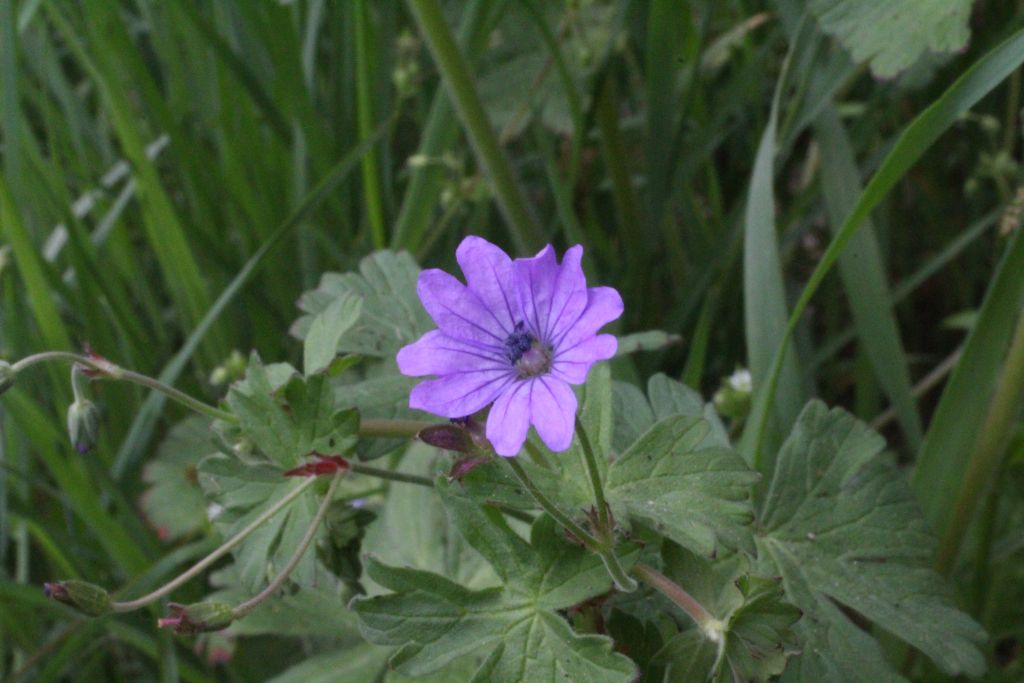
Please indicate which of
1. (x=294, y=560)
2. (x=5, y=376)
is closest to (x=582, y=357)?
(x=294, y=560)

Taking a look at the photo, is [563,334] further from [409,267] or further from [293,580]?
[409,267]

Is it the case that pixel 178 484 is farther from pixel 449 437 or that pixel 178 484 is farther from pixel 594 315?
pixel 594 315

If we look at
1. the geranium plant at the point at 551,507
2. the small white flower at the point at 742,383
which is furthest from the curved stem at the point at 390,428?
the small white flower at the point at 742,383

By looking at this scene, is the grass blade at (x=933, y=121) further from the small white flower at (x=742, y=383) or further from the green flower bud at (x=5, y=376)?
the green flower bud at (x=5, y=376)

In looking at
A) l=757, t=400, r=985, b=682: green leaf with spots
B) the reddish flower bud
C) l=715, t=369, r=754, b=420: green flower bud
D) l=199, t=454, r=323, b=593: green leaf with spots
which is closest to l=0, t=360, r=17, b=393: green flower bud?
l=199, t=454, r=323, b=593: green leaf with spots

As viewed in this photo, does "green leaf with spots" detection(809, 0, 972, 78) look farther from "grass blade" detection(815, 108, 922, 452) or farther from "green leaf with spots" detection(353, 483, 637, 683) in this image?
"green leaf with spots" detection(353, 483, 637, 683)

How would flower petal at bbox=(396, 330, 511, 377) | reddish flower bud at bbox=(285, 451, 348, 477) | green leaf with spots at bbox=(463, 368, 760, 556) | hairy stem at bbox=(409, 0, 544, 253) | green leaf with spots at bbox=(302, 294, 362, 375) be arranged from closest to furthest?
flower petal at bbox=(396, 330, 511, 377) < green leaf with spots at bbox=(463, 368, 760, 556) < reddish flower bud at bbox=(285, 451, 348, 477) < green leaf with spots at bbox=(302, 294, 362, 375) < hairy stem at bbox=(409, 0, 544, 253)
